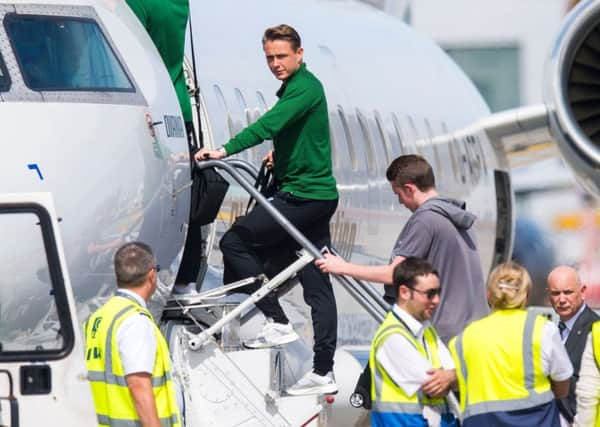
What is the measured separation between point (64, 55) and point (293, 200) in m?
1.61

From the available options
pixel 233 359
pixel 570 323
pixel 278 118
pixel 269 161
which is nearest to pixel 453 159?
pixel 269 161

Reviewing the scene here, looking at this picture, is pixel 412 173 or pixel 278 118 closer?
pixel 412 173

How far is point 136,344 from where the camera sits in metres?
7.41

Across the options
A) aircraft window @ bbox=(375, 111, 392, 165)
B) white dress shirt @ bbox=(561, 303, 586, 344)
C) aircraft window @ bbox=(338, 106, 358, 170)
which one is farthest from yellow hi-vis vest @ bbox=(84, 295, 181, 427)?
aircraft window @ bbox=(375, 111, 392, 165)

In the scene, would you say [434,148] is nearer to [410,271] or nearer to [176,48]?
[176,48]

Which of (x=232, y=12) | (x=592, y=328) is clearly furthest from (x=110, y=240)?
(x=232, y=12)

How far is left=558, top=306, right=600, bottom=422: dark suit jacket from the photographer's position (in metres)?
9.10

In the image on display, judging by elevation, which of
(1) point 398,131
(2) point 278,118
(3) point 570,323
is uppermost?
(2) point 278,118

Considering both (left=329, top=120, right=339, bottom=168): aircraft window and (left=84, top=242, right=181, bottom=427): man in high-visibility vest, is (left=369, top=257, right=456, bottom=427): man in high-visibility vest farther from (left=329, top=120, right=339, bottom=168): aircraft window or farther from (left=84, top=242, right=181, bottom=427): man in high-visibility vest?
Answer: (left=329, top=120, right=339, bottom=168): aircraft window

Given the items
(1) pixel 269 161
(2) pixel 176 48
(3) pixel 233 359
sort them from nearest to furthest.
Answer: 1. (3) pixel 233 359
2. (2) pixel 176 48
3. (1) pixel 269 161

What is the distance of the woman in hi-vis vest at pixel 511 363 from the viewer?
756cm

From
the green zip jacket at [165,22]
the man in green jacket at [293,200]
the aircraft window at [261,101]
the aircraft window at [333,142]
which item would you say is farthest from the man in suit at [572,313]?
the aircraft window at [333,142]

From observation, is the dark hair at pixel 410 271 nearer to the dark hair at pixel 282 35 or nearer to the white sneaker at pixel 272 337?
the white sneaker at pixel 272 337

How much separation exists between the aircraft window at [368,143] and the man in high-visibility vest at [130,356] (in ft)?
23.6
